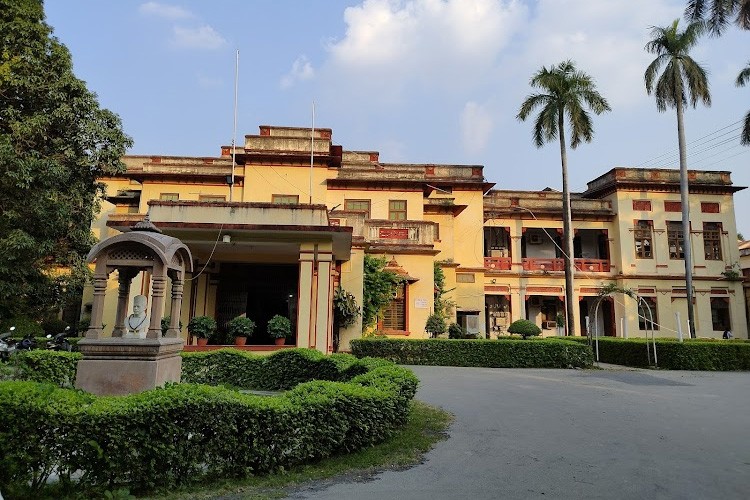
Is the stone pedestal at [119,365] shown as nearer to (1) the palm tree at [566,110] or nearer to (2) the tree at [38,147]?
(2) the tree at [38,147]

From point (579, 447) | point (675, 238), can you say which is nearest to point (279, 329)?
point (579, 447)

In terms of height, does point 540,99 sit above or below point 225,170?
above

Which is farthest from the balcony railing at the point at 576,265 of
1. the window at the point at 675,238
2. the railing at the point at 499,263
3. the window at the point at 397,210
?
the window at the point at 397,210

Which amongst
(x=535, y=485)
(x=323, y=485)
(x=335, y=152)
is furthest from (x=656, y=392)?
(x=335, y=152)

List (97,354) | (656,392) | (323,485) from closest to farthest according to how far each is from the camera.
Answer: (323,485)
(97,354)
(656,392)

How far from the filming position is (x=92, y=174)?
A: 16.5 metres

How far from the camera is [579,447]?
5.86 m

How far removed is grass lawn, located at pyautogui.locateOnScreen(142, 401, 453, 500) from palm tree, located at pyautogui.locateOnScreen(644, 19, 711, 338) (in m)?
21.3

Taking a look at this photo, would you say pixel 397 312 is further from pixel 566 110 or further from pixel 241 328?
pixel 566 110

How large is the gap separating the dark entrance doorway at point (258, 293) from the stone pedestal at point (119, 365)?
428 inches

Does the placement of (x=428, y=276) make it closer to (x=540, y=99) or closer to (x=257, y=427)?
(x=540, y=99)

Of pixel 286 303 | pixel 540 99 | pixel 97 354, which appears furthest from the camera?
pixel 540 99

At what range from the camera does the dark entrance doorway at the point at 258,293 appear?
59.1ft

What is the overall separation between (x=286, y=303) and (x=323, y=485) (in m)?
14.5
